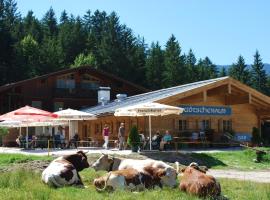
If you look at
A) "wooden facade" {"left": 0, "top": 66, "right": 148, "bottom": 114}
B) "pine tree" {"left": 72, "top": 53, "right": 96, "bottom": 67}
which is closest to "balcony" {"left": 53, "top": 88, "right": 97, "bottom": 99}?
"wooden facade" {"left": 0, "top": 66, "right": 148, "bottom": 114}

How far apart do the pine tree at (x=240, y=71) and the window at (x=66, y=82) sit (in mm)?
47422

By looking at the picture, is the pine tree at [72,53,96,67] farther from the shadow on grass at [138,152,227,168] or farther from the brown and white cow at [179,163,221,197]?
the brown and white cow at [179,163,221,197]

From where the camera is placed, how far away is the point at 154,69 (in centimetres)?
7569

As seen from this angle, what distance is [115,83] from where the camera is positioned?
51.6 meters

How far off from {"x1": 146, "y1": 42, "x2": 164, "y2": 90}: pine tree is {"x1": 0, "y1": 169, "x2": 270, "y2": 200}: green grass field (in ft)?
203

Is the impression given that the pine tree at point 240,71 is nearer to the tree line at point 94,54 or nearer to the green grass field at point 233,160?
the tree line at point 94,54

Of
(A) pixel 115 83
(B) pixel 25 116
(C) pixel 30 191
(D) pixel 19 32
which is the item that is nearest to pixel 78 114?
(B) pixel 25 116

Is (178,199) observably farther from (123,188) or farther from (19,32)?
(19,32)

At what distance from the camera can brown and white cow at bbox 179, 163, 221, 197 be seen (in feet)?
31.1

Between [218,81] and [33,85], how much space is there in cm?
2184

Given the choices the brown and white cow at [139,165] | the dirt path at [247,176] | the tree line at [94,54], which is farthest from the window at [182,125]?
the tree line at [94,54]

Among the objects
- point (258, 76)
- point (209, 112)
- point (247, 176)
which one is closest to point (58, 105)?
point (209, 112)

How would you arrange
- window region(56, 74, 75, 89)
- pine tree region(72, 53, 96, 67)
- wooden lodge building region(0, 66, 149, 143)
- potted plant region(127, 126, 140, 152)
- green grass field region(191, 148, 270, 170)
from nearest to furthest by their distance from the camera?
green grass field region(191, 148, 270, 170)
potted plant region(127, 126, 140, 152)
wooden lodge building region(0, 66, 149, 143)
window region(56, 74, 75, 89)
pine tree region(72, 53, 96, 67)

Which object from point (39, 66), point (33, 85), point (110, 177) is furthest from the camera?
point (39, 66)
